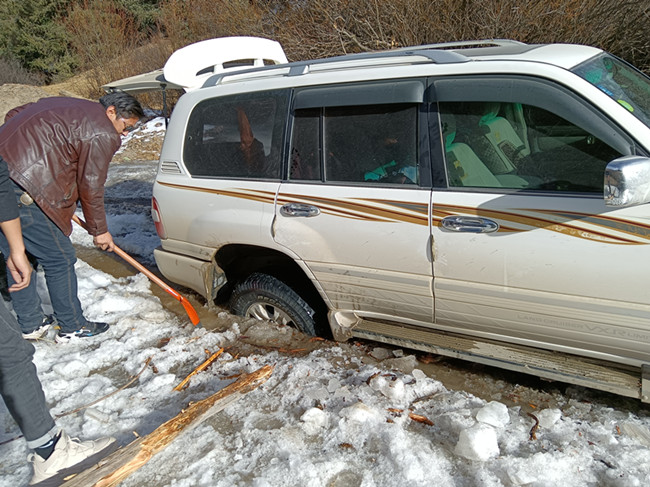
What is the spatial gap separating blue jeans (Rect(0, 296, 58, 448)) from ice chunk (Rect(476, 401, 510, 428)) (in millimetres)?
2158

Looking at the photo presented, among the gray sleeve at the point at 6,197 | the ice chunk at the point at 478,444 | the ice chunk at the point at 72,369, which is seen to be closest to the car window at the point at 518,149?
the ice chunk at the point at 478,444

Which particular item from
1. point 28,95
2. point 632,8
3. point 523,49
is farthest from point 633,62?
point 28,95

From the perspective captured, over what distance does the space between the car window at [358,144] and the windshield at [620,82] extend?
0.91 metres

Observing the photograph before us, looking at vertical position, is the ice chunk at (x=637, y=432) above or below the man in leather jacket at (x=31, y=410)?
below

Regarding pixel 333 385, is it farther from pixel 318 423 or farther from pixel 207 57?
pixel 207 57

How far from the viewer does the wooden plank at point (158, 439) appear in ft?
7.73

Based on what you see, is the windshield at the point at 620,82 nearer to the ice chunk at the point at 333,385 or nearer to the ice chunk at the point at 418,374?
the ice chunk at the point at 418,374

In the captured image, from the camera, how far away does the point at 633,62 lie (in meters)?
7.80

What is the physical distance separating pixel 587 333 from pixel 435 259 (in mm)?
836

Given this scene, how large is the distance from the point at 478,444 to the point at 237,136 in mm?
2409

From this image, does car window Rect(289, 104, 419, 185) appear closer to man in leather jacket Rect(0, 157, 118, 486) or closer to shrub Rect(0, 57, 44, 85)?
man in leather jacket Rect(0, 157, 118, 486)

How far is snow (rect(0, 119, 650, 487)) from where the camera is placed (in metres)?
2.42

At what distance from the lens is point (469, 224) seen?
2639 millimetres

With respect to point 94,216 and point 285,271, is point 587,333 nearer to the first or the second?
point 285,271
